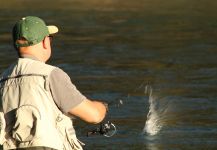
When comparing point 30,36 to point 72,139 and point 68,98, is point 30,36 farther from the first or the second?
point 72,139

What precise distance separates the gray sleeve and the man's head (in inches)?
7.9

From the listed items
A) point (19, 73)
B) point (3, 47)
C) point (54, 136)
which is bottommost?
point (3, 47)

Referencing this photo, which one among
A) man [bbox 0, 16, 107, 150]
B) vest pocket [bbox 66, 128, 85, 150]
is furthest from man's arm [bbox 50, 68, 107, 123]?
vest pocket [bbox 66, 128, 85, 150]

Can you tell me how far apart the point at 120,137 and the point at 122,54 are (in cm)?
609

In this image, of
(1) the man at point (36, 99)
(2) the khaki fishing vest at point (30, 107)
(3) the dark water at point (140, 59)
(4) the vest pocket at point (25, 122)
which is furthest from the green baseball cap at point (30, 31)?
(3) the dark water at point (140, 59)

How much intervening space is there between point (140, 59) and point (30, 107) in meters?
10.0

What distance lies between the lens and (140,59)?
14.6m

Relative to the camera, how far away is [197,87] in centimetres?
1196

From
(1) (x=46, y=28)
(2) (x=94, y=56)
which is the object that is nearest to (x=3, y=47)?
(2) (x=94, y=56)

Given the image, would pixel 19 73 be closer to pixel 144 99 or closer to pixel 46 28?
pixel 46 28

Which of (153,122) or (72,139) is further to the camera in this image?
(153,122)

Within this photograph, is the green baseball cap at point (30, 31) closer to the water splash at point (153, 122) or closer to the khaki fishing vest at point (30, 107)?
the khaki fishing vest at point (30, 107)

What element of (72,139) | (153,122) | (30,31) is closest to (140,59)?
(153,122)

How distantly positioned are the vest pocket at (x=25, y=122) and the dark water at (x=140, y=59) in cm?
149
